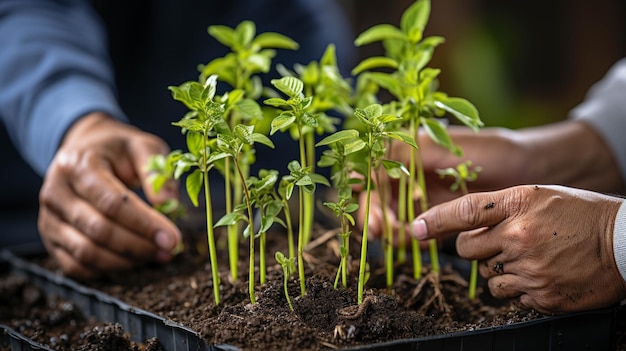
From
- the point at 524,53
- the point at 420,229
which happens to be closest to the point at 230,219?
the point at 420,229

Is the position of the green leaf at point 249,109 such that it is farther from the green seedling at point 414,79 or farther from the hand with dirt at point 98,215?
the hand with dirt at point 98,215

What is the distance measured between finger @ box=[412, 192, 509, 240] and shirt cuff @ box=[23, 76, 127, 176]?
857 mm

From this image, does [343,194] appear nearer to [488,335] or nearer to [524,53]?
[488,335]

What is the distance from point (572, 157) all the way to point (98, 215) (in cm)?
100

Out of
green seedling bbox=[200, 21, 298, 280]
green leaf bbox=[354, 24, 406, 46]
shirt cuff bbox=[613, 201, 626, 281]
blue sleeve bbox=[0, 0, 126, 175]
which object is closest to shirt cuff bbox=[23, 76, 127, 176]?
blue sleeve bbox=[0, 0, 126, 175]

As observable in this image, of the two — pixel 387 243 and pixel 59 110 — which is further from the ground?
pixel 59 110

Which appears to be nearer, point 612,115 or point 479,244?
point 479,244

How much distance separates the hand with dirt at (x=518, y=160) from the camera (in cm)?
119

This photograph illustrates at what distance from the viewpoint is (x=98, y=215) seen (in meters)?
1.20

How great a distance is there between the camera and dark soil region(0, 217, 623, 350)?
2.41 ft

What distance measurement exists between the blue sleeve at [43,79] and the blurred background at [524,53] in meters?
2.02

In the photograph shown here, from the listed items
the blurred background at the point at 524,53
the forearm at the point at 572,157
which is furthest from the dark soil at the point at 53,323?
the blurred background at the point at 524,53

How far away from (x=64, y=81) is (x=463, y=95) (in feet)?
7.21

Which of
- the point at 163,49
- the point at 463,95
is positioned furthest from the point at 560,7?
the point at 163,49
